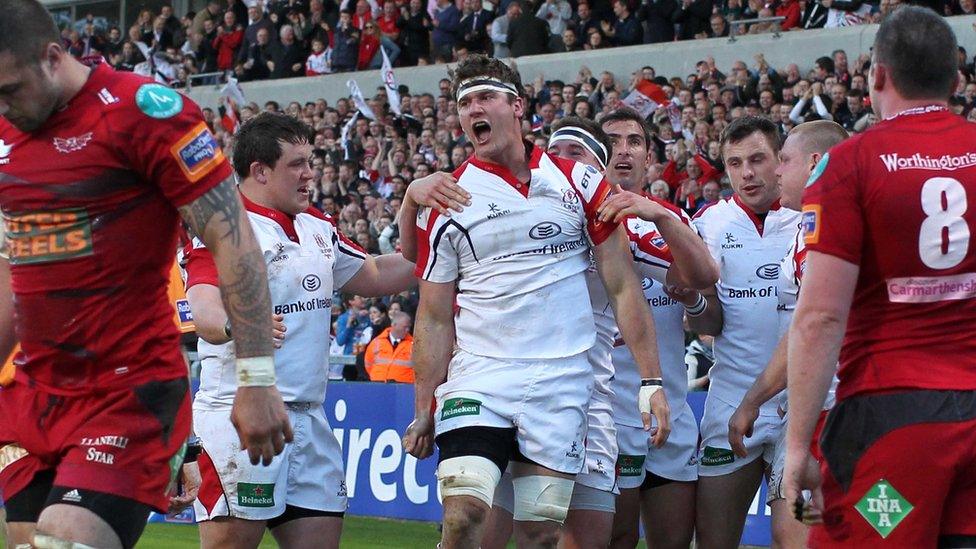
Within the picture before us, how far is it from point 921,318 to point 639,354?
2422mm

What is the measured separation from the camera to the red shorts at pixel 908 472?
13.5ft

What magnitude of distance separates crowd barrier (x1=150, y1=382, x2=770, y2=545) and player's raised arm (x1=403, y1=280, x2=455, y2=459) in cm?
615

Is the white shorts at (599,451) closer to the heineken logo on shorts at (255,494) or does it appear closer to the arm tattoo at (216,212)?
the heineken logo on shorts at (255,494)

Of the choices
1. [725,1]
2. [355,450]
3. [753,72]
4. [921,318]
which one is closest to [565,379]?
[921,318]

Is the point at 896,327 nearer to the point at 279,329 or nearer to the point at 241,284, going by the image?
the point at 241,284

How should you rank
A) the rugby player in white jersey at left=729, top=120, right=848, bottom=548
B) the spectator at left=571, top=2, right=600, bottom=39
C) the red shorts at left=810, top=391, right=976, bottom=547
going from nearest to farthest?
the red shorts at left=810, top=391, right=976, bottom=547, the rugby player in white jersey at left=729, top=120, right=848, bottom=548, the spectator at left=571, top=2, right=600, bottom=39

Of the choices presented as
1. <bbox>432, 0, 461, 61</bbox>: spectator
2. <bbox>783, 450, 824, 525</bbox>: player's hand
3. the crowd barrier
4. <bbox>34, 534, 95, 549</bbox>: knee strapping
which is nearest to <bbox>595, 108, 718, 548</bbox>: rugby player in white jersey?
<bbox>783, 450, 824, 525</bbox>: player's hand

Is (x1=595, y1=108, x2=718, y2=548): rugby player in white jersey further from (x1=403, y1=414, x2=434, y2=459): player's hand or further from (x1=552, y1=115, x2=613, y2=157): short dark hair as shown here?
(x1=403, y1=414, x2=434, y2=459): player's hand

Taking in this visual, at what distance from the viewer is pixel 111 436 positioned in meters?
4.37

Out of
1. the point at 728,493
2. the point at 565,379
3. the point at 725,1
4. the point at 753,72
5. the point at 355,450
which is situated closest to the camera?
the point at 565,379

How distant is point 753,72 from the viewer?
63.3 ft

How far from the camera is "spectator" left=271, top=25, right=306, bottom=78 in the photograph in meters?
29.0

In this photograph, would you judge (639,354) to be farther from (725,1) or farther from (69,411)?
(725,1)

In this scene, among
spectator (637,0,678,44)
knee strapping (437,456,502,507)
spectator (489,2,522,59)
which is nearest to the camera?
knee strapping (437,456,502,507)
